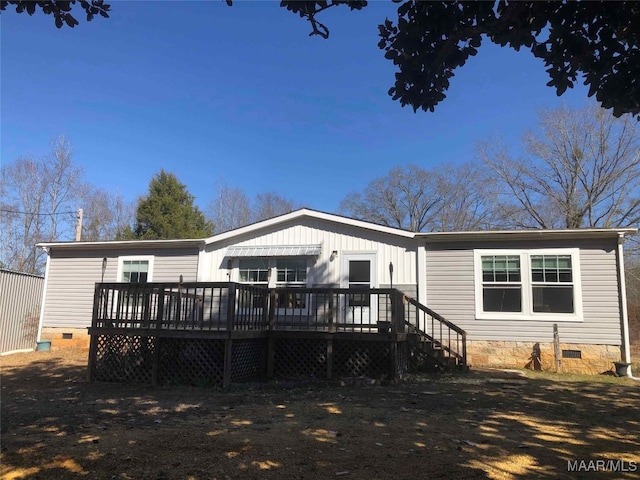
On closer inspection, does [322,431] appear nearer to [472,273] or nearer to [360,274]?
[360,274]

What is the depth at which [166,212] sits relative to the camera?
2767 centimetres

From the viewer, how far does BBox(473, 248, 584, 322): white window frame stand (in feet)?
34.7

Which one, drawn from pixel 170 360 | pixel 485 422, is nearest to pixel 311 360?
pixel 170 360

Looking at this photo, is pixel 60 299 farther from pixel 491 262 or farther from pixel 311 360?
pixel 491 262

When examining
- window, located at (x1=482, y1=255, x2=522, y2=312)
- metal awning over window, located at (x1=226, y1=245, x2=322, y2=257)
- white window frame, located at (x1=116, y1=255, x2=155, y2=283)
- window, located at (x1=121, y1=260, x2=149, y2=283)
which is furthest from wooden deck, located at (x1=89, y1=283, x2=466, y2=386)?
window, located at (x1=121, y1=260, x2=149, y2=283)

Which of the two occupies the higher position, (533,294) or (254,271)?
(254,271)

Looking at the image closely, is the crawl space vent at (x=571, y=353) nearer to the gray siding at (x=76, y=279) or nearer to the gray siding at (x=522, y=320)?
the gray siding at (x=522, y=320)

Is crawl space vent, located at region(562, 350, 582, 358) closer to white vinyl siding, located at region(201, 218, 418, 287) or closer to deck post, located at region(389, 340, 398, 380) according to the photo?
white vinyl siding, located at region(201, 218, 418, 287)

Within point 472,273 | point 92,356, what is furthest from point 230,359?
point 472,273

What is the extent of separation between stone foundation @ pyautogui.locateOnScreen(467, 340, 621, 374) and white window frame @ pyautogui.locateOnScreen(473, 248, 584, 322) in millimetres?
616

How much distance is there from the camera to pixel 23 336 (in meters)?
14.4

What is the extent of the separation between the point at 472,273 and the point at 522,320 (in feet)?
5.08

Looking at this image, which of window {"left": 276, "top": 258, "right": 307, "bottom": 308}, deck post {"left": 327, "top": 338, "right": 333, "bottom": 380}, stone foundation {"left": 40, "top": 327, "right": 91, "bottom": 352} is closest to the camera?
deck post {"left": 327, "top": 338, "right": 333, "bottom": 380}

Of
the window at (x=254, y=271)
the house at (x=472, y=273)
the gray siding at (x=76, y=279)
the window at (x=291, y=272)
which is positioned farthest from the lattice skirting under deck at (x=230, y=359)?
the gray siding at (x=76, y=279)
